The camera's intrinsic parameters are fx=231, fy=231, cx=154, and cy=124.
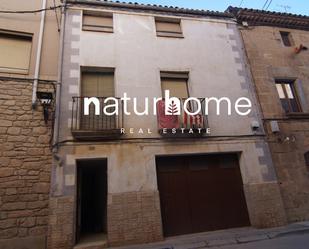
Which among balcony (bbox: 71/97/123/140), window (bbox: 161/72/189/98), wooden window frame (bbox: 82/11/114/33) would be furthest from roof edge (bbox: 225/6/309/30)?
balcony (bbox: 71/97/123/140)

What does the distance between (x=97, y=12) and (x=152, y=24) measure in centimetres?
180

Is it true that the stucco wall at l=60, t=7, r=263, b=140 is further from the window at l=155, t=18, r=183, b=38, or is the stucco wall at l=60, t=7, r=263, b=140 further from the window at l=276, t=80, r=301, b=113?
the window at l=276, t=80, r=301, b=113

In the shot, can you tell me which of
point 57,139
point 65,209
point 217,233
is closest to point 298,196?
point 217,233

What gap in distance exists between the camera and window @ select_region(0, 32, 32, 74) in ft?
20.3

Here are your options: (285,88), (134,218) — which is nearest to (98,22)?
(134,218)

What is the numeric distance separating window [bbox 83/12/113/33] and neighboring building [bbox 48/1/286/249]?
0.03 metres

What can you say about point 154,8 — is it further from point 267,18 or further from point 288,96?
point 288,96

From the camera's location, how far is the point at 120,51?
6.92 meters

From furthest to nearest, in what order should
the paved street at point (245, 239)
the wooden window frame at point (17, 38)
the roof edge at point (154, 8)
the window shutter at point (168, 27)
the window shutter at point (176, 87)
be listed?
the window shutter at point (168, 27) < the roof edge at point (154, 8) < the window shutter at point (176, 87) < the wooden window frame at point (17, 38) < the paved street at point (245, 239)

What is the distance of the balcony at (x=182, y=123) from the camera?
617 centimetres

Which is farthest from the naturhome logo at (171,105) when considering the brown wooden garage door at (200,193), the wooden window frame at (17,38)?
the wooden window frame at (17,38)

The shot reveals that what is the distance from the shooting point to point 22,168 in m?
5.34

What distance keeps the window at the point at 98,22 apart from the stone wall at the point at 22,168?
8.30 ft

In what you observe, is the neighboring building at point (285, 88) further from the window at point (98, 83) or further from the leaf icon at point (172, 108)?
the window at point (98, 83)
